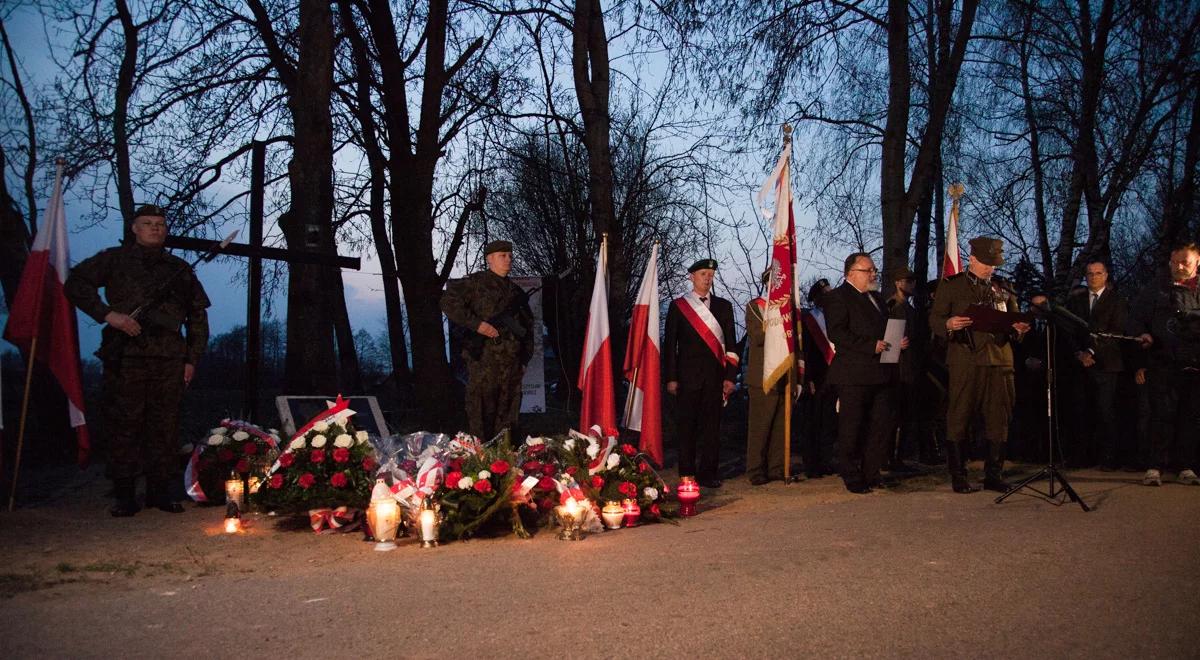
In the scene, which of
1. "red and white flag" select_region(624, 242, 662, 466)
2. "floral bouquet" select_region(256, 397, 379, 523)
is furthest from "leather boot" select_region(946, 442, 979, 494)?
"floral bouquet" select_region(256, 397, 379, 523)

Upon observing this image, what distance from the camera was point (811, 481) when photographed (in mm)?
9750

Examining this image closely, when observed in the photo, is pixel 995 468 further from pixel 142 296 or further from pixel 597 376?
pixel 142 296

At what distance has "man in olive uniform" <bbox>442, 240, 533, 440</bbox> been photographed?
8.75 m

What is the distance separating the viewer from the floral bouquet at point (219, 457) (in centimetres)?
805

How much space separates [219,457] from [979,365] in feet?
20.6

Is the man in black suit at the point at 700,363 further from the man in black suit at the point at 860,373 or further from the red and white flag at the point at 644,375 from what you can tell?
the man in black suit at the point at 860,373

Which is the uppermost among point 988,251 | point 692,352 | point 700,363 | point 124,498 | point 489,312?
point 988,251

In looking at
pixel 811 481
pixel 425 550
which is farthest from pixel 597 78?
pixel 425 550

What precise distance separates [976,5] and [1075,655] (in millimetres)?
11952

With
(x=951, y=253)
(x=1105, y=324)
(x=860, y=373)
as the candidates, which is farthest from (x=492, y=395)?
(x=1105, y=324)

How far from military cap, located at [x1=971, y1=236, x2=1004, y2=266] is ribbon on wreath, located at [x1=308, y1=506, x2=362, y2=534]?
5419 mm

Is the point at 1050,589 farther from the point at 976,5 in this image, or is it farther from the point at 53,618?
the point at 976,5

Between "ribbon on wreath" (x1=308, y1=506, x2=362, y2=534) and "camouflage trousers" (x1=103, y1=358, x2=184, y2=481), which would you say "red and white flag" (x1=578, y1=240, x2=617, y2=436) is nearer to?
"ribbon on wreath" (x1=308, y1=506, x2=362, y2=534)

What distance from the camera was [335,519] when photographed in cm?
698
